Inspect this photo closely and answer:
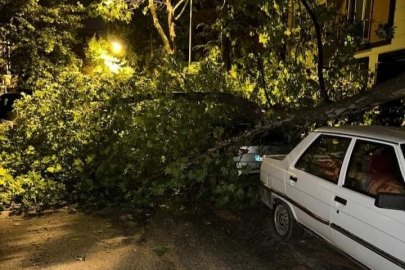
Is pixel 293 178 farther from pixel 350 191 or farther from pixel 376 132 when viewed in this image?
pixel 376 132

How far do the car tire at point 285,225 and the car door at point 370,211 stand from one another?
944 millimetres

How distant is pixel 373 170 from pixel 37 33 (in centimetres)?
1672

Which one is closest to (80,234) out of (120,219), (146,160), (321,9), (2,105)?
(120,219)

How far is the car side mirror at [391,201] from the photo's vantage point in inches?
114

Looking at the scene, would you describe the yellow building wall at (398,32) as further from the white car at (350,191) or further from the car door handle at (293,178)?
the car door handle at (293,178)

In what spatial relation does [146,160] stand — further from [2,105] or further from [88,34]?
[88,34]

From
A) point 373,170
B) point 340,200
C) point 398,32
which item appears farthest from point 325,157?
point 398,32

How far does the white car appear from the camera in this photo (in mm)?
3107

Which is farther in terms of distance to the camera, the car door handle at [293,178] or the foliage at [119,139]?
the foliage at [119,139]

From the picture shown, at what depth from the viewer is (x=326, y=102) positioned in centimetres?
618

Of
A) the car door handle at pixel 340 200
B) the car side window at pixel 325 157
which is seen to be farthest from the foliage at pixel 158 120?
the car door handle at pixel 340 200

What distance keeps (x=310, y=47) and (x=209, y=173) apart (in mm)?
3297

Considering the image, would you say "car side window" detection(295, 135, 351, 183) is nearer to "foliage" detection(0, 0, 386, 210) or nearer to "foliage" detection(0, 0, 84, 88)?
"foliage" detection(0, 0, 386, 210)

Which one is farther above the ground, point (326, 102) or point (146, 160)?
point (326, 102)
